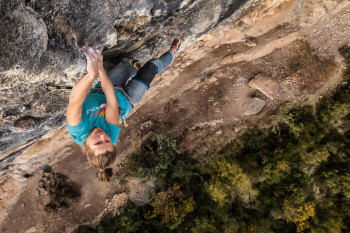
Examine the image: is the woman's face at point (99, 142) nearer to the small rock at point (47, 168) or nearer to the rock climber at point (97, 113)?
the rock climber at point (97, 113)

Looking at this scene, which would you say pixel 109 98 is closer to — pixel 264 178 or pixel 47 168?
pixel 47 168

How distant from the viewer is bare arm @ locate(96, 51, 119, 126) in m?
2.65

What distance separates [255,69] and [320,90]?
7.88ft

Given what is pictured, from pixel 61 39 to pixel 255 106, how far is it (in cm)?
656

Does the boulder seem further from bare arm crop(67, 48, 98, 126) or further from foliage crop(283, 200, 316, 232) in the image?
bare arm crop(67, 48, 98, 126)

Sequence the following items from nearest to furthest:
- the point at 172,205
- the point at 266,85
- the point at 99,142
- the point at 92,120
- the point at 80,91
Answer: the point at 80,91
the point at 99,142
the point at 92,120
the point at 266,85
the point at 172,205

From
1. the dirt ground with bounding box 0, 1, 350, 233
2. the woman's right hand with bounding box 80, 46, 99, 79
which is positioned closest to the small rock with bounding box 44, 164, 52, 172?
the dirt ground with bounding box 0, 1, 350, 233

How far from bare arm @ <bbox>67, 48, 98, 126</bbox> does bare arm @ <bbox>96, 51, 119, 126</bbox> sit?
0.12m

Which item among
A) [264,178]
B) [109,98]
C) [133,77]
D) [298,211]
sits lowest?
[298,211]

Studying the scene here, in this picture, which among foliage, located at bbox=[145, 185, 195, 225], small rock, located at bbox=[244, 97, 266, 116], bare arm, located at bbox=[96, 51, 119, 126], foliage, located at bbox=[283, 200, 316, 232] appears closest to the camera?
bare arm, located at bbox=[96, 51, 119, 126]

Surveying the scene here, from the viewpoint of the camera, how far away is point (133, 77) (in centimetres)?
415

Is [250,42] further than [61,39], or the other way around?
[250,42]

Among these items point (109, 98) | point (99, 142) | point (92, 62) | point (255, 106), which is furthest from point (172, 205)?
point (92, 62)

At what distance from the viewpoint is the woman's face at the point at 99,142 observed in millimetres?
2746
